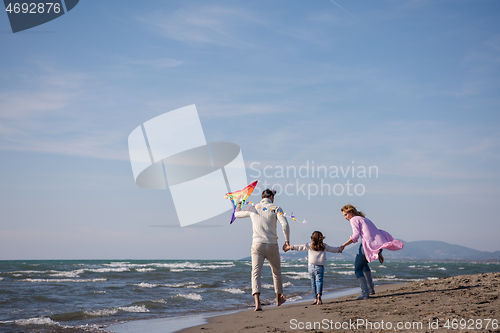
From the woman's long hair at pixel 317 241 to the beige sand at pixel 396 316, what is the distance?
1.06 metres

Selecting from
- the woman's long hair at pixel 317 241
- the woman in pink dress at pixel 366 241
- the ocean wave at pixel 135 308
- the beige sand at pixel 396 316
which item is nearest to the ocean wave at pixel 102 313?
the ocean wave at pixel 135 308

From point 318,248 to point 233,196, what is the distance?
1.76 meters

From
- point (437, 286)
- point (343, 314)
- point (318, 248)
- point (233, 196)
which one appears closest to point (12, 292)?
point (233, 196)

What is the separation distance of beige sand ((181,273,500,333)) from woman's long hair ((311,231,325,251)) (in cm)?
106

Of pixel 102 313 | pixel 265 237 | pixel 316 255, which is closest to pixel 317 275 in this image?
pixel 316 255

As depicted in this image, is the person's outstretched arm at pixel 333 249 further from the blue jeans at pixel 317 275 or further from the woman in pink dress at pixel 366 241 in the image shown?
the blue jeans at pixel 317 275

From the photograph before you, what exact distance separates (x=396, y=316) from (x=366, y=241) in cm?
171

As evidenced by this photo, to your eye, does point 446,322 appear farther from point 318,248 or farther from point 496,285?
point 496,285

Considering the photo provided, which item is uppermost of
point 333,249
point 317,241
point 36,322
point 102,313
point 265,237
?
point 265,237

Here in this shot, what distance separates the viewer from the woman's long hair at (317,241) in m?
6.68

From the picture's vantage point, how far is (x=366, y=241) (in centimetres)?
616

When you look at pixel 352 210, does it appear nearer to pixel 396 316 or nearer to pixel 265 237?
pixel 265 237

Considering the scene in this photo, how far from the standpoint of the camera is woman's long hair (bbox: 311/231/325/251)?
6.68 metres

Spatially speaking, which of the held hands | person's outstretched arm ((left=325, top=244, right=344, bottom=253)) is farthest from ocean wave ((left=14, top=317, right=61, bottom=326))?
person's outstretched arm ((left=325, top=244, right=344, bottom=253))
